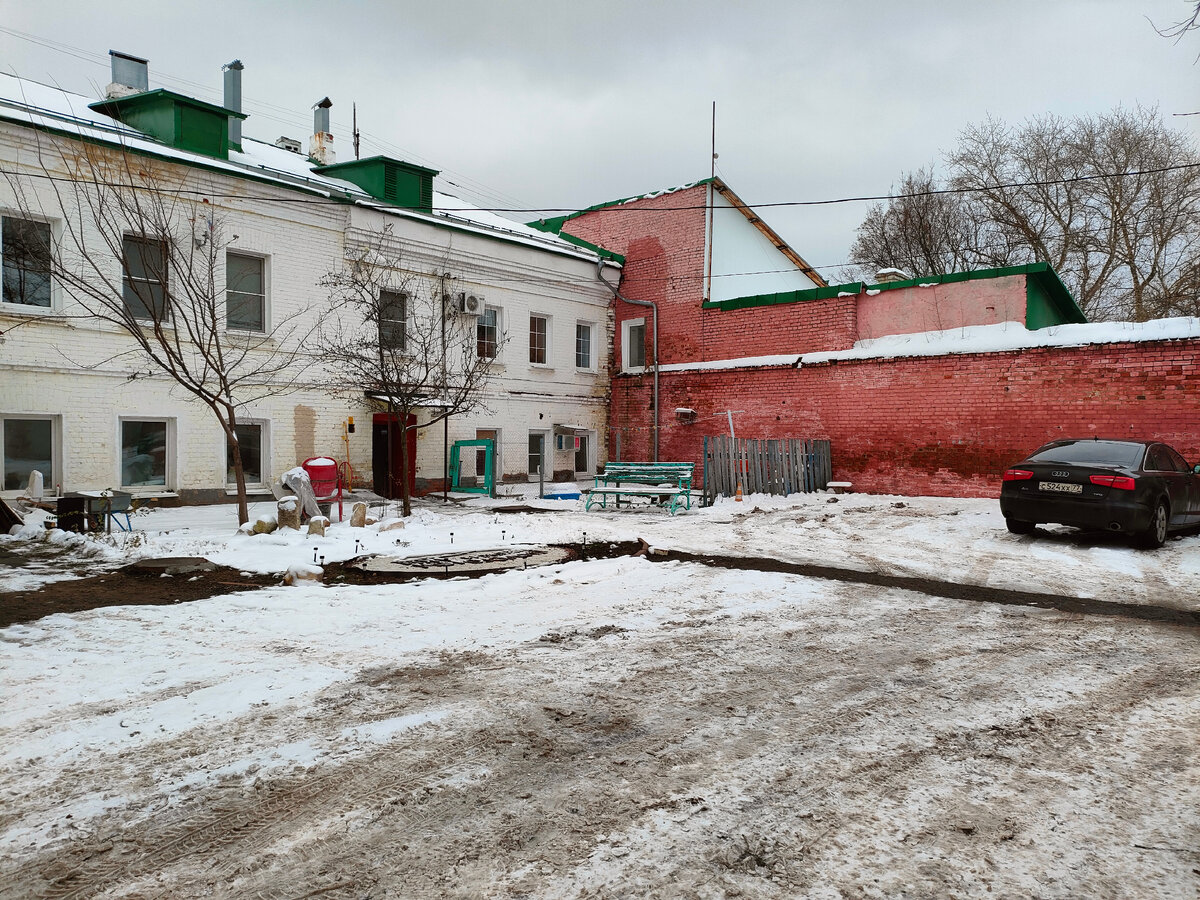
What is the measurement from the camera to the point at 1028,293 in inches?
635

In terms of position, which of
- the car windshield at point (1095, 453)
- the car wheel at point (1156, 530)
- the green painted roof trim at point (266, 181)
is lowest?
the car wheel at point (1156, 530)

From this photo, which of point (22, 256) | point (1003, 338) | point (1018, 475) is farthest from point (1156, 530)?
point (22, 256)

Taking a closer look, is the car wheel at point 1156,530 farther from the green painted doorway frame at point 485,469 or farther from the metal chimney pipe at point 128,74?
the metal chimney pipe at point 128,74

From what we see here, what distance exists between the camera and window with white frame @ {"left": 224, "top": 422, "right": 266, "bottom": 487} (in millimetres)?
15406

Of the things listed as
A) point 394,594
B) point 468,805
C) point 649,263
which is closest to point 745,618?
point 394,594

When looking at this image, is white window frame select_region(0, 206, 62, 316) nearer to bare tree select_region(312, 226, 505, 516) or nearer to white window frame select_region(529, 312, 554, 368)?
bare tree select_region(312, 226, 505, 516)

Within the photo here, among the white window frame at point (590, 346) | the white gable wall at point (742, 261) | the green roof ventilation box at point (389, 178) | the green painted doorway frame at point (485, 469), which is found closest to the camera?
the green painted doorway frame at point (485, 469)

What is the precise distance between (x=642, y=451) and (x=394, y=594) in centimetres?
1559

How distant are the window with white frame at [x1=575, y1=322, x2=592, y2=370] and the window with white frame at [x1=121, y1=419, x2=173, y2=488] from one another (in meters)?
11.1

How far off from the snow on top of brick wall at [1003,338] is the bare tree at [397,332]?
27.0ft

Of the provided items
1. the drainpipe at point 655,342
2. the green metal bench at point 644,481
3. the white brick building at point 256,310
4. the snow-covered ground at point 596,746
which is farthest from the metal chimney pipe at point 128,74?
the snow-covered ground at point 596,746

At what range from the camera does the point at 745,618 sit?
6246 millimetres

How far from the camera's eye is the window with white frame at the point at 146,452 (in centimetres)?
1395

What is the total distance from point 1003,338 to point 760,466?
5.51 metres
